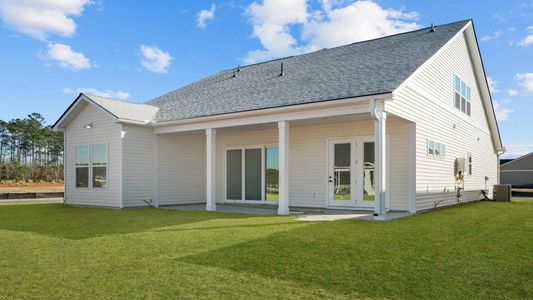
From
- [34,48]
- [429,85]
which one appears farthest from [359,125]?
[34,48]

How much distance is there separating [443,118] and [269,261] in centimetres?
983

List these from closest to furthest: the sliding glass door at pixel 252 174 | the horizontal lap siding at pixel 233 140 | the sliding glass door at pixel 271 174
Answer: the sliding glass door at pixel 271 174 < the sliding glass door at pixel 252 174 < the horizontal lap siding at pixel 233 140

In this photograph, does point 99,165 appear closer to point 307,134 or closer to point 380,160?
point 307,134

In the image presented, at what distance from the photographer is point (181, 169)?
14227mm

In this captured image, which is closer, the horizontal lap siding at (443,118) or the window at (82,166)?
the horizontal lap siding at (443,118)

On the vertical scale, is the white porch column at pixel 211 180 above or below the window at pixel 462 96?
below

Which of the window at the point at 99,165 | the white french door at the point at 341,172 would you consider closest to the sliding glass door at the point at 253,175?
the white french door at the point at 341,172

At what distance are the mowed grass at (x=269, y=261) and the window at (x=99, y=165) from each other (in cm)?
489

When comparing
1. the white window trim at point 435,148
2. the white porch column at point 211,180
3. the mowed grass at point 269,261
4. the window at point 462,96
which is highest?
the window at point 462,96

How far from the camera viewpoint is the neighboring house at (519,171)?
36.1 meters

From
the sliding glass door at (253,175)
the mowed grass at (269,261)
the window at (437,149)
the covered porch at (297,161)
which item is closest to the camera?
the mowed grass at (269,261)

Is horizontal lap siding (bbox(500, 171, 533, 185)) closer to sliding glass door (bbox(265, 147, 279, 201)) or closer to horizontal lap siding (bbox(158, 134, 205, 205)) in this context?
sliding glass door (bbox(265, 147, 279, 201))

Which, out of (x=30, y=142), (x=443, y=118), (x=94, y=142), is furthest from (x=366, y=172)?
(x=30, y=142)

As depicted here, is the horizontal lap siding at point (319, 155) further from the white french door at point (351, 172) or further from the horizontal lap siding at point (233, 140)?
the white french door at point (351, 172)
